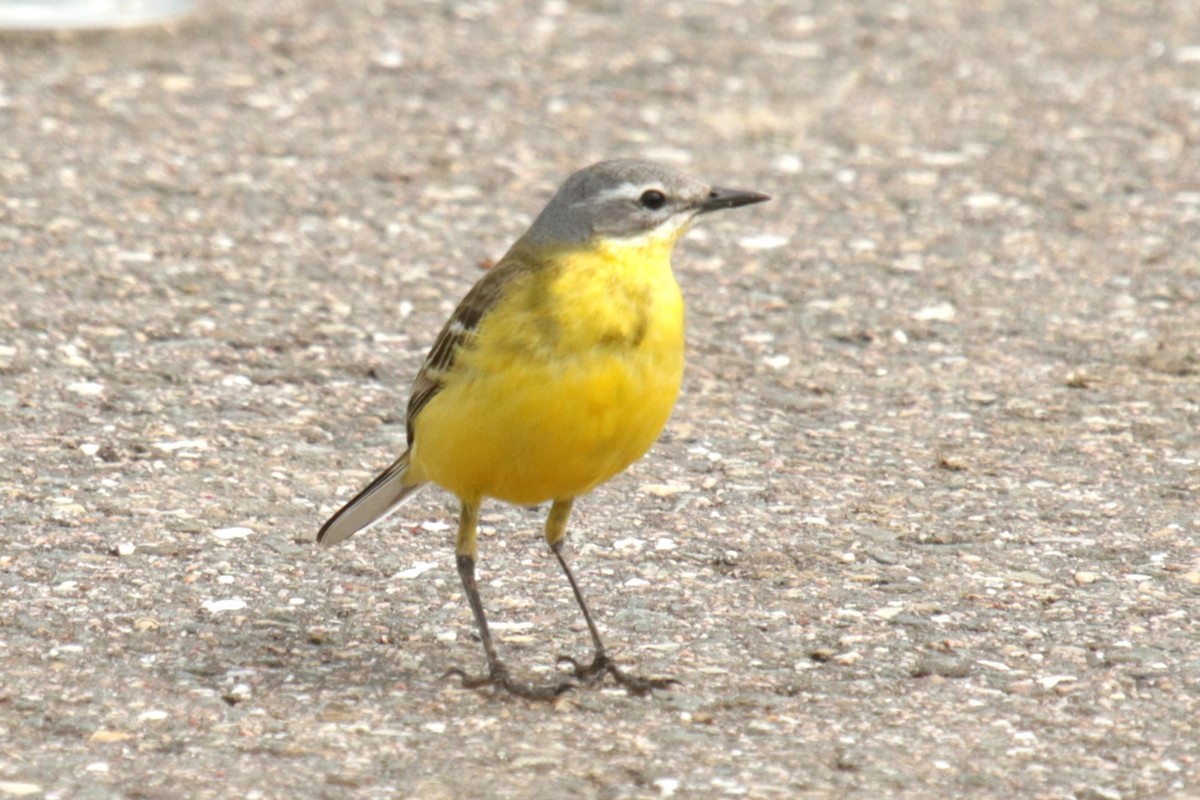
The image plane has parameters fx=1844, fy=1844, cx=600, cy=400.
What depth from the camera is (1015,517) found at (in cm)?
619

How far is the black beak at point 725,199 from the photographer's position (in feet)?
17.1

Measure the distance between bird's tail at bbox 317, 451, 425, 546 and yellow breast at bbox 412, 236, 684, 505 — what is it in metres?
0.50

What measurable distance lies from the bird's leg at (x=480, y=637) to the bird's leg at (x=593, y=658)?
9 cm

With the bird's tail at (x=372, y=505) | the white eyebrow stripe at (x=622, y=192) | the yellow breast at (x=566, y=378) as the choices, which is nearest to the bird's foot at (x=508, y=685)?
the yellow breast at (x=566, y=378)

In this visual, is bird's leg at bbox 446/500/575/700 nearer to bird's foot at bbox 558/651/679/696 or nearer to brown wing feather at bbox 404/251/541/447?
bird's foot at bbox 558/651/679/696

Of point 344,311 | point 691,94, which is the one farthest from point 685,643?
point 691,94

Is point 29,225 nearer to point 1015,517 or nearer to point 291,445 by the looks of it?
point 291,445

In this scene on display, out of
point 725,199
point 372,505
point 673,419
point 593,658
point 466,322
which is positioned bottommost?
point 673,419

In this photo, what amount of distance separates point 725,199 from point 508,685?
1.50 meters

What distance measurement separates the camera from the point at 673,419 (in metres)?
7.00

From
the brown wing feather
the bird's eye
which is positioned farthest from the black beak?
the brown wing feather

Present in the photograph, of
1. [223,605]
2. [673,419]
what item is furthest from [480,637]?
[673,419]

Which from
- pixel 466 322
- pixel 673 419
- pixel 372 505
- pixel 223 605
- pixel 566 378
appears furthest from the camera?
pixel 673 419

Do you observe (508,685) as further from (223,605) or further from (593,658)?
(223,605)
